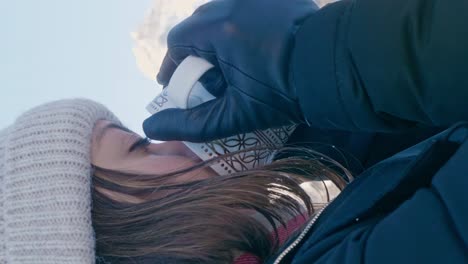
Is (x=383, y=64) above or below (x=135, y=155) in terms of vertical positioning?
above

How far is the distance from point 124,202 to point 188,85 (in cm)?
17

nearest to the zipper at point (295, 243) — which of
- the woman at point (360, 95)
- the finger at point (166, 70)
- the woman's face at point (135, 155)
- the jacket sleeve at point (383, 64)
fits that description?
the woman at point (360, 95)

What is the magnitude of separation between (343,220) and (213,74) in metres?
0.29

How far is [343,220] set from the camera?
405 millimetres

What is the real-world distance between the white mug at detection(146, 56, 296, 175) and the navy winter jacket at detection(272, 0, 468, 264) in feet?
0.43

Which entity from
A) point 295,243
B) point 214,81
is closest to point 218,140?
point 214,81

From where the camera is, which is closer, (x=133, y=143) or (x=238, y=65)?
(x=238, y=65)

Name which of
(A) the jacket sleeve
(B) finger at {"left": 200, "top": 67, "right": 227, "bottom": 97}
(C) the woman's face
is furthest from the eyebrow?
(A) the jacket sleeve

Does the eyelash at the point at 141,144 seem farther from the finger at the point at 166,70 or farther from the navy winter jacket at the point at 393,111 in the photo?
the navy winter jacket at the point at 393,111

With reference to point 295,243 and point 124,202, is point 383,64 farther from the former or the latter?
point 124,202

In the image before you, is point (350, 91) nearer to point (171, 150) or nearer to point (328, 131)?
point (328, 131)

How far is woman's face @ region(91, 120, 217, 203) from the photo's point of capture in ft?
2.13

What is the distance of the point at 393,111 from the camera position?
0.45 metres

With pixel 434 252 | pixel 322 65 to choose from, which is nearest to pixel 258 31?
pixel 322 65
